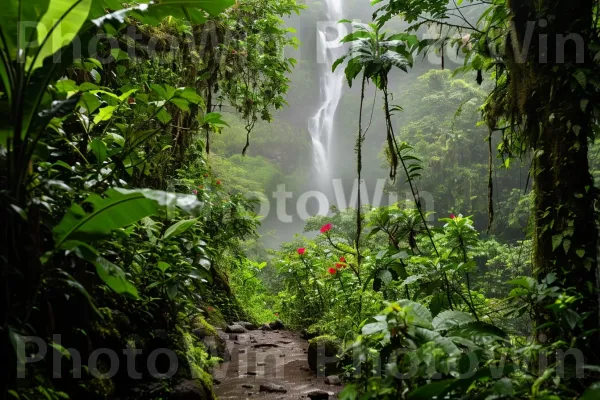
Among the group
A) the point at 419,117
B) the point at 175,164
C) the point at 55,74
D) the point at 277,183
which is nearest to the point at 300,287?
the point at 175,164

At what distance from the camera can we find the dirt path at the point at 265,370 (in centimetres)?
273

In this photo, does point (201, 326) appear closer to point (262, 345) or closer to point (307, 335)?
point (262, 345)

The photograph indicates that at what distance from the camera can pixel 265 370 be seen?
3.31 metres

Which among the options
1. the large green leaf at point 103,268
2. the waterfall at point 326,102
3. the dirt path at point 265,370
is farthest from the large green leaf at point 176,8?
the waterfall at point 326,102

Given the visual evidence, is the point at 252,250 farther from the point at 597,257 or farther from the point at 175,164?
the point at 597,257

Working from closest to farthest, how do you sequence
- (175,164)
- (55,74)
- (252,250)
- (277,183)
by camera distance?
(55,74) → (175,164) → (252,250) → (277,183)

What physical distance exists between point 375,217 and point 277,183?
2085cm

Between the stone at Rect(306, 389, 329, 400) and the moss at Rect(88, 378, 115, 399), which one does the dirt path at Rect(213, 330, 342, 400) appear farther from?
the moss at Rect(88, 378, 115, 399)

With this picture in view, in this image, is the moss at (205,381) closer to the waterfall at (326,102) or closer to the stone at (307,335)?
the stone at (307,335)

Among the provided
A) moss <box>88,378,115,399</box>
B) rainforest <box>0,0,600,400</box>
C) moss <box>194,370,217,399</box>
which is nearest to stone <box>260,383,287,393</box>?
rainforest <box>0,0,600,400</box>

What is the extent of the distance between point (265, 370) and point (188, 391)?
1334 mm

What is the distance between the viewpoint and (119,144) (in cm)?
238

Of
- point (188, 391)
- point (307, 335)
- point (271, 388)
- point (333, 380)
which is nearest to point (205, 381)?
point (188, 391)

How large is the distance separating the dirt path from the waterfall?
19.3 m
